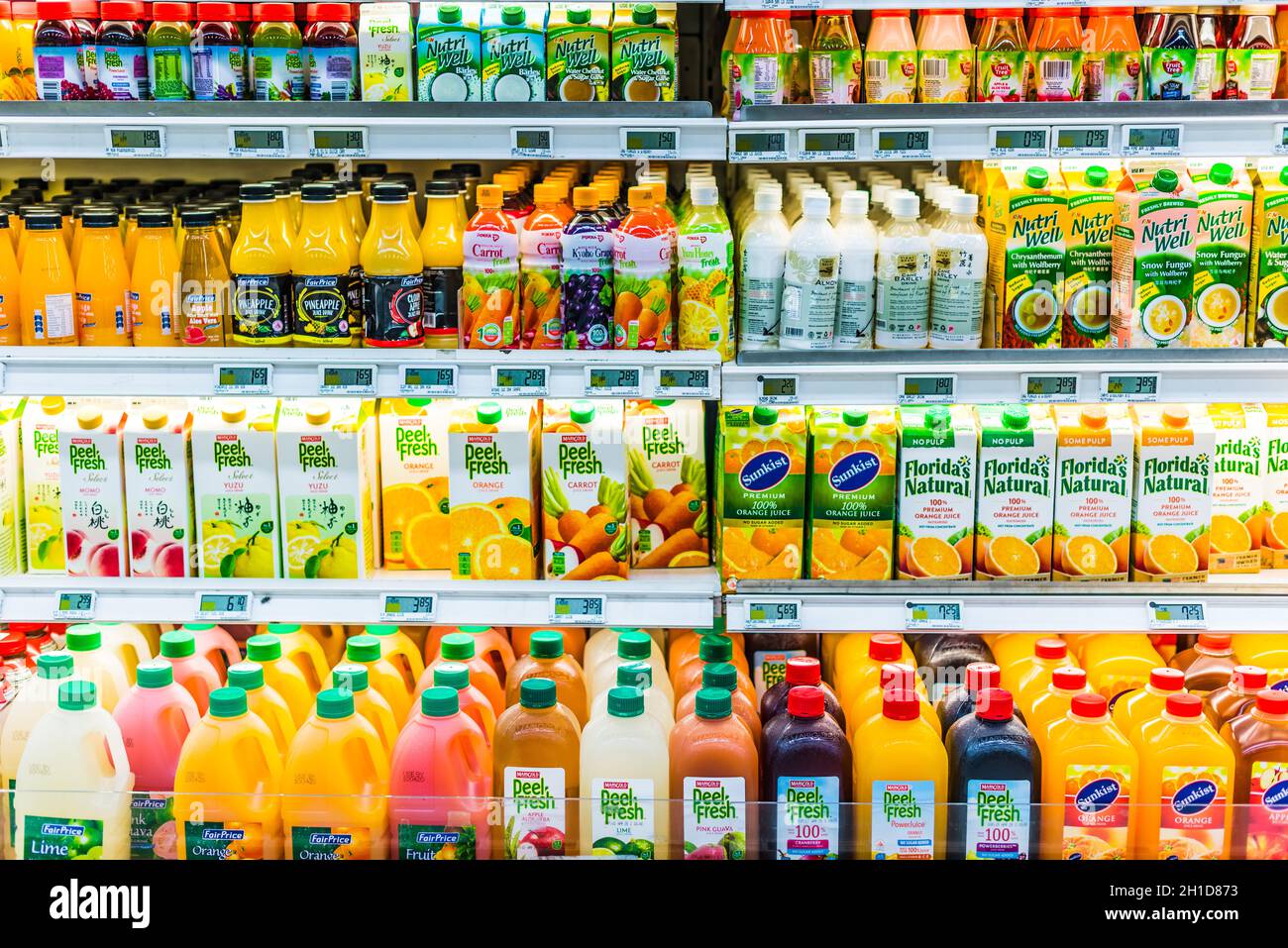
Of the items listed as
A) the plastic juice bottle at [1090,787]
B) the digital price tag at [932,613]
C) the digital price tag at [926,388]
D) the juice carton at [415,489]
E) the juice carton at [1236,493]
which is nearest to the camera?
the plastic juice bottle at [1090,787]

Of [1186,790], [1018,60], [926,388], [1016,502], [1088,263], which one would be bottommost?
[1186,790]

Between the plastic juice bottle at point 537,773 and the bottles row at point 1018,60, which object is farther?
the bottles row at point 1018,60

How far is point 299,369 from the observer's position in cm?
239

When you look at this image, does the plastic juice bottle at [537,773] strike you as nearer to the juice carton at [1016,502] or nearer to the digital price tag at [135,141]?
the juice carton at [1016,502]

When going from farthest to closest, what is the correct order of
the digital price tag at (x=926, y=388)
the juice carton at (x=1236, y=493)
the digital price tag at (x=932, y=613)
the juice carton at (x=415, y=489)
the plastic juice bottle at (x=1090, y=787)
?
the juice carton at (x=415, y=489)
the juice carton at (x=1236, y=493)
the digital price tag at (x=932, y=613)
the digital price tag at (x=926, y=388)
the plastic juice bottle at (x=1090, y=787)

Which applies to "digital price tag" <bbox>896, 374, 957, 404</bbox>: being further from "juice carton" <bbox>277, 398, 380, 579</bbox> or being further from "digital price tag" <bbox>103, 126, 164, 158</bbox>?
"digital price tag" <bbox>103, 126, 164, 158</bbox>

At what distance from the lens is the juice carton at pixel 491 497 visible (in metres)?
2.60

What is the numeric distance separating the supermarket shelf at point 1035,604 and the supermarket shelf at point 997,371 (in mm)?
370

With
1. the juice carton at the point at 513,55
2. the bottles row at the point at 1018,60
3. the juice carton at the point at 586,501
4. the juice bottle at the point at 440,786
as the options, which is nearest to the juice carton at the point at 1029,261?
the bottles row at the point at 1018,60

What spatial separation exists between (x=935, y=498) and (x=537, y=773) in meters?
0.90

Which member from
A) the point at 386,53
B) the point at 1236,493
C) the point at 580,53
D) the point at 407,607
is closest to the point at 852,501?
the point at 1236,493

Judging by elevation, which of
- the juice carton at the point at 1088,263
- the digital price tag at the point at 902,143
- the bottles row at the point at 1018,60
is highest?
the bottles row at the point at 1018,60

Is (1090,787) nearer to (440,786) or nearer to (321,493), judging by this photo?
(440,786)

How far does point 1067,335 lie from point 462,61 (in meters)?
1.21
